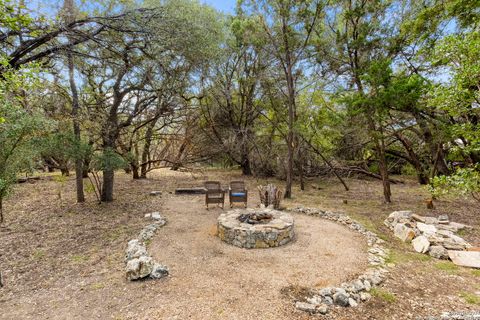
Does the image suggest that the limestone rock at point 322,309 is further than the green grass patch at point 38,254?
No

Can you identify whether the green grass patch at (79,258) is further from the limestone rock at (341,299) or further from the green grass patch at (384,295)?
the green grass patch at (384,295)

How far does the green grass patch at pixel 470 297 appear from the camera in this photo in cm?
305

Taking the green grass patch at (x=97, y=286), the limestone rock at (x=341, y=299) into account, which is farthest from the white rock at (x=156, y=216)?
the limestone rock at (x=341, y=299)

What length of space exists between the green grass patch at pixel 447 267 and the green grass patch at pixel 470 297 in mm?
650

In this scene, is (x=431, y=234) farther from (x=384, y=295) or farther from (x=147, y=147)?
(x=147, y=147)

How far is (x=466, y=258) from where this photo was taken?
4121 mm

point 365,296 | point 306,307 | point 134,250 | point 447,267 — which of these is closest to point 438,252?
point 447,267

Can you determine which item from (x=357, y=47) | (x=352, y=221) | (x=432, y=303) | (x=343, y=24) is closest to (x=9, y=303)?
(x=432, y=303)

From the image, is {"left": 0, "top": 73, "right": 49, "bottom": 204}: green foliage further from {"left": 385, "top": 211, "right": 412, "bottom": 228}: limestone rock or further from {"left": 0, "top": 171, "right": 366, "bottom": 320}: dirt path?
{"left": 385, "top": 211, "right": 412, "bottom": 228}: limestone rock

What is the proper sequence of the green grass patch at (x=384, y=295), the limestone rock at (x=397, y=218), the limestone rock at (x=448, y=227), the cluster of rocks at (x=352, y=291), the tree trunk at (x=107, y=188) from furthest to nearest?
the tree trunk at (x=107, y=188), the limestone rock at (x=397, y=218), the limestone rock at (x=448, y=227), the green grass patch at (x=384, y=295), the cluster of rocks at (x=352, y=291)

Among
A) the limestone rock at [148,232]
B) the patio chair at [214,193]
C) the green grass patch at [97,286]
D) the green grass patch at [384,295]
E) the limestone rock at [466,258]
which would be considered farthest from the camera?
the patio chair at [214,193]

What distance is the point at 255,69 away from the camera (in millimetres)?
12719

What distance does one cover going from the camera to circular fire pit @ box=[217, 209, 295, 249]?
195 inches

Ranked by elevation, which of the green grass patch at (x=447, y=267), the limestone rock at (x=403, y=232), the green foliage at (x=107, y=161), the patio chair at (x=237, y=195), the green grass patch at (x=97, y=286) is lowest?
the green grass patch at (x=97, y=286)
